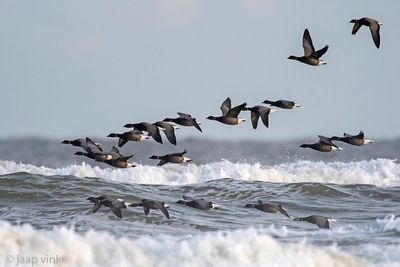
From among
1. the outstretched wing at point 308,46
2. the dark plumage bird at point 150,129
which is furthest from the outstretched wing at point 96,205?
the outstretched wing at point 308,46

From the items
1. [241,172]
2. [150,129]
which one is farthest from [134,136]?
[241,172]

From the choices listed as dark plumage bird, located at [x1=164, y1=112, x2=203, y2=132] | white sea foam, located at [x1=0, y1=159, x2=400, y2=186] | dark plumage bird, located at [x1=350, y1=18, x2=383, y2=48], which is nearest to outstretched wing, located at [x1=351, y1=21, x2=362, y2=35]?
dark plumage bird, located at [x1=350, y1=18, x2=383, y2=48]

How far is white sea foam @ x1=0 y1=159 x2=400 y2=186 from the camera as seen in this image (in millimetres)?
29931

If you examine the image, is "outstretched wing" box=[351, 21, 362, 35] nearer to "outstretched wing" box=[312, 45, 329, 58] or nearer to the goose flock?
the goose flock

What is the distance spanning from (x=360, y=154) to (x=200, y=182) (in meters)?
27.0

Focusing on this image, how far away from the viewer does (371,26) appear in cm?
1897

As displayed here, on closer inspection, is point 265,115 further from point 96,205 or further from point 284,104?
point 96,205

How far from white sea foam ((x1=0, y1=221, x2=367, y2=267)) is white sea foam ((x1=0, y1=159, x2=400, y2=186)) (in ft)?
45.3

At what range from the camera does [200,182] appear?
3034 centimetres

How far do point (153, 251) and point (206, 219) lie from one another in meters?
5.79

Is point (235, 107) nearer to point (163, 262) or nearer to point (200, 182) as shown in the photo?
point (163, 262)

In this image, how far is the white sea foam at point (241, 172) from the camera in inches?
1178

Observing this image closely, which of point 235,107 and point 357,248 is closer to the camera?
point 357,248

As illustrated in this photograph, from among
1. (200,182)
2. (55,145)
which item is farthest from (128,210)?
(55,145)
